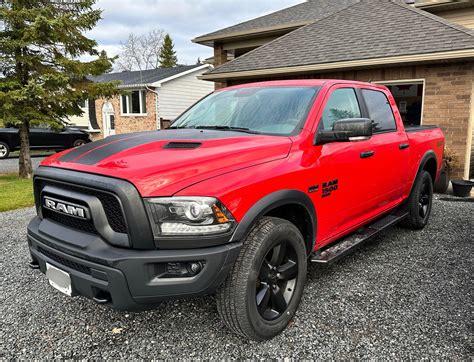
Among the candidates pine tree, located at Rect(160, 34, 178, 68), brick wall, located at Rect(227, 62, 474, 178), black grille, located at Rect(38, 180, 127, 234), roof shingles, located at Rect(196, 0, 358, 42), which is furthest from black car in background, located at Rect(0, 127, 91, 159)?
pine tree, located at Rect(160, 34, 178, 68)

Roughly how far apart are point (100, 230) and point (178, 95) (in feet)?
71.5

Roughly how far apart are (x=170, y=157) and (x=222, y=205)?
1.51 ft

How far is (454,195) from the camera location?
298 inches

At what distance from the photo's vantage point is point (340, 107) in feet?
11.6

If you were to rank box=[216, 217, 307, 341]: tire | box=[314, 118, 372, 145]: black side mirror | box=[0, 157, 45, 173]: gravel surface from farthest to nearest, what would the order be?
box=[0, 157, 45, 173]: gravel surface → box=[314, 118, 372, 145]: black side mirror → box=[216, 217, 307, 341]: tire

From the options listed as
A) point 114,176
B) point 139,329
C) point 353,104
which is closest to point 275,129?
point 353,104

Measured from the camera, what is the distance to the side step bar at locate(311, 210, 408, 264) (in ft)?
10.4

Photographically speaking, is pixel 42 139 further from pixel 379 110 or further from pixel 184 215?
pixel 184 215

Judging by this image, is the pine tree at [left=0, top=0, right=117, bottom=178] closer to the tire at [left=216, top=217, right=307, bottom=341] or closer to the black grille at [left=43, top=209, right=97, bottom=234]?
the black grille at [left=43, top=209, right=97, bottom=234]

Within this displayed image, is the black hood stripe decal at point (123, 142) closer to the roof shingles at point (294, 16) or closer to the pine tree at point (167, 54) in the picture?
the roof shingles at point (294, 16)

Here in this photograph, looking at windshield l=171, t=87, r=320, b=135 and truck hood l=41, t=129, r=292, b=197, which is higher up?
windshield l=171, t=87, r=320, b=135

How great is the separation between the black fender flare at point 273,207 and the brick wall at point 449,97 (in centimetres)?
682

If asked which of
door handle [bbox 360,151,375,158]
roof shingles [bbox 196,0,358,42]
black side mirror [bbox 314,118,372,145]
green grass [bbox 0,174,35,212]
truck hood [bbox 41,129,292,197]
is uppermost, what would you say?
roof shingles [bbox 196,0,358,42]

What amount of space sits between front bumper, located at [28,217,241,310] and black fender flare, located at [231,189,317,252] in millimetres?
101
